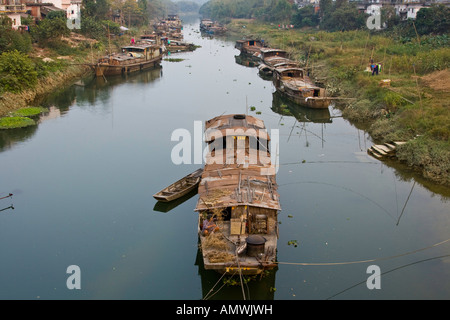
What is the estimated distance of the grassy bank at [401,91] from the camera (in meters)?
18.4

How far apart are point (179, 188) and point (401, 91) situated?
51.7 feet

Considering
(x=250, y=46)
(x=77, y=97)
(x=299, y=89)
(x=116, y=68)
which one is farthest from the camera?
(x=250, y=46)

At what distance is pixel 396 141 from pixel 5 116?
21.0m

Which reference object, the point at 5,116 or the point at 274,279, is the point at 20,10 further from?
the point at 274,279

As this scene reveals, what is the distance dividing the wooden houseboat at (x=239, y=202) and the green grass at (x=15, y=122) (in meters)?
12.6

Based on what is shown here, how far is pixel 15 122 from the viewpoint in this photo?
23500 millimetres

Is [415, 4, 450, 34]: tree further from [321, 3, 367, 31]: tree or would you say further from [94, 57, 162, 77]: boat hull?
[94, 57, 162, 77]: boat hull

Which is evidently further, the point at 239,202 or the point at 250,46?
the point at 250,46

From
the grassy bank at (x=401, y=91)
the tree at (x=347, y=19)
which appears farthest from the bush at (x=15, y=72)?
the tree at (x=347, y=19)

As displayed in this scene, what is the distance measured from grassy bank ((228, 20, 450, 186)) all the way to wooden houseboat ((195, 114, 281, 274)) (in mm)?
7332

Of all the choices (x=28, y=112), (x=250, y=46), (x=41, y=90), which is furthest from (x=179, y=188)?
(x=250, y=46)

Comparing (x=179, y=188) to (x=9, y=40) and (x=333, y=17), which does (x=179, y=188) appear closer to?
(x=9, y=40)

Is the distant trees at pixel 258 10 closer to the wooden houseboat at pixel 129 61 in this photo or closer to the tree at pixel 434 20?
the tree at pixel 434 20

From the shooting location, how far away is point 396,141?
65.8 feet
